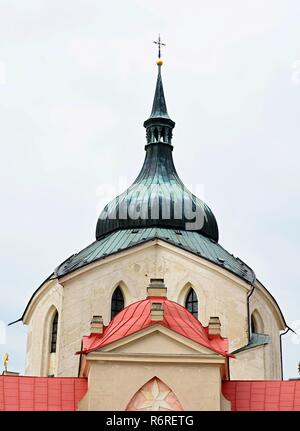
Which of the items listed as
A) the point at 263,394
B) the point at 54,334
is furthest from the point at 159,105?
Result: the point at 263,394

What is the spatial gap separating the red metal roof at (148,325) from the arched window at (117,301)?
29.6 ft

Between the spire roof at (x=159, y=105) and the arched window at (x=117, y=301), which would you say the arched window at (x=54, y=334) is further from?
the spire roof at (x=159, y=105)

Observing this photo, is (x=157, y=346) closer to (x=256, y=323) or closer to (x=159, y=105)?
(x=256, y=323)

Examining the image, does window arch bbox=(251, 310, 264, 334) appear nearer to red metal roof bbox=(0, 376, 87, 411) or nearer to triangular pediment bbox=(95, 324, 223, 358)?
red metal roof bbox=(0, 376, 87, 411)

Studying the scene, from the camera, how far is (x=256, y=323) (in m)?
50.8

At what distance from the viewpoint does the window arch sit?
50562 millimetres

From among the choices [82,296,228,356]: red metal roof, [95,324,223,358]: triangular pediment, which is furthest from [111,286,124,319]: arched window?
[95,324,223,358]: triangular pediment

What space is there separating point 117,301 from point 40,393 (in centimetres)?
1147

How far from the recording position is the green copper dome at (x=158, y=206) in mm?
52125

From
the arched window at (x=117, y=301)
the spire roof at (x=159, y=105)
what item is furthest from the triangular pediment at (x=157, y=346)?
the spire roof at (x=159, y=105)

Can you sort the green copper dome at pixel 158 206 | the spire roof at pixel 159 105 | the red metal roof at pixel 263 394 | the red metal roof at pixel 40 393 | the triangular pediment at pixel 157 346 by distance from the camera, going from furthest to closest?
the spire roof at pixel 159 105, the green copper dome at pixel 158 206, the red metal roof at pixel 263 394, the red metal roof at pixel 40 393, the triangular pediment at pixel 157 346
